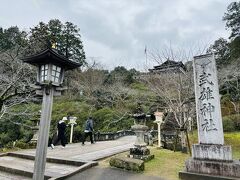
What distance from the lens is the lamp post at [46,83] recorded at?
5.78 metres

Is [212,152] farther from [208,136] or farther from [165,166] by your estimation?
[165,166]

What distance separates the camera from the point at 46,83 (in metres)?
6.06

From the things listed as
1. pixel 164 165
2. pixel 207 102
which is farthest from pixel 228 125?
pixel 207 102

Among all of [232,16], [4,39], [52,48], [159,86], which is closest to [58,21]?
[4,39]

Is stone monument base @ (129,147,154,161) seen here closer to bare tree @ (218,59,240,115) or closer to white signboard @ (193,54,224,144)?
white signboard @ (193,54,224,144)

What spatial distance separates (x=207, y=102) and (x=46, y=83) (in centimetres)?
533

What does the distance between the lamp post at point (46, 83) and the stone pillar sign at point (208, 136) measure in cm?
436

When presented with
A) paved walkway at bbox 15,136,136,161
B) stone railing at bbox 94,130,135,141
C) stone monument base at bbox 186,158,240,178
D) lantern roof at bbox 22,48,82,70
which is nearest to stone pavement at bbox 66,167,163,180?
stone monument base at bbox 186,158,240,178

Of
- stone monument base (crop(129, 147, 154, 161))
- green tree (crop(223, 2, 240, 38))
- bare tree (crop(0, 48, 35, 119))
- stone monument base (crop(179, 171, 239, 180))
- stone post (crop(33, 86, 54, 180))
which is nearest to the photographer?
stone post (crop(33, 86, 54, 180))

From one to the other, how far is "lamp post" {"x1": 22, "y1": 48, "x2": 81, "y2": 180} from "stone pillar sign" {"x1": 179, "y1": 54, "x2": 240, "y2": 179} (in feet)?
14.3

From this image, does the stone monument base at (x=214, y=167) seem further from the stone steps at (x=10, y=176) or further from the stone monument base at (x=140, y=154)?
the stone steps at (x=10, y=176)

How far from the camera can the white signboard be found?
281 inches

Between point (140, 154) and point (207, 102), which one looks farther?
point (140, 154)

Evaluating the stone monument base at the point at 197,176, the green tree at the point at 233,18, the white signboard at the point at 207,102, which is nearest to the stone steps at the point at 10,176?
the stone monument base at the point at 197,176
